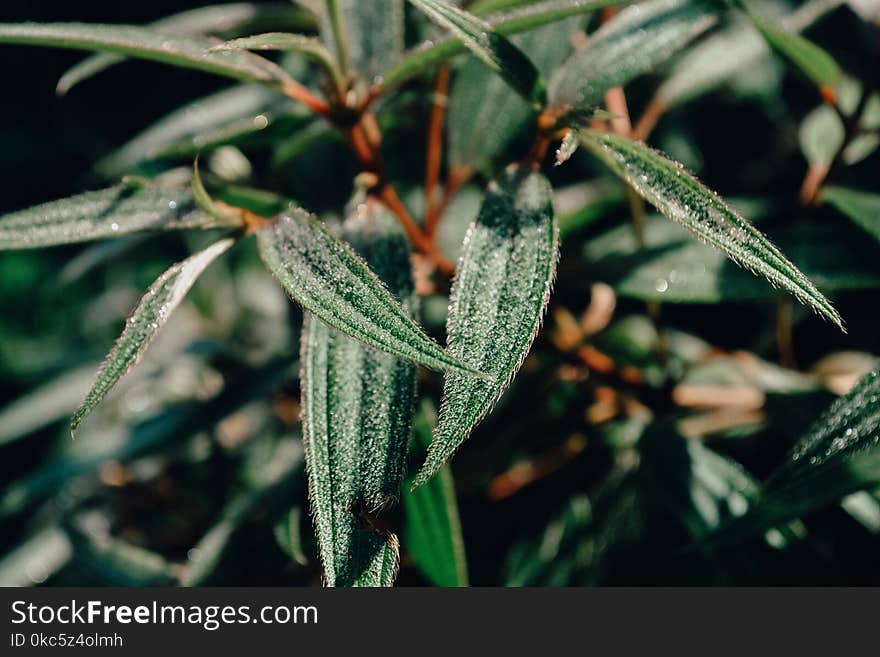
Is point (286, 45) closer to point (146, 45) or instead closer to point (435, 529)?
point (146, 45)

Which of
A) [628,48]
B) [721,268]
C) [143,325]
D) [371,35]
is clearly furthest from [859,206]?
[143,325]

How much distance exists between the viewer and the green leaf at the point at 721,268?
757mm

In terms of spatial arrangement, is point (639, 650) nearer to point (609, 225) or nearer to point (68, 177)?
point (609, 225)

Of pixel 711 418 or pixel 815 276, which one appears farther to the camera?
pixel 711 418

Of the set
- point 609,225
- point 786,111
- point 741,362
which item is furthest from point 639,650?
point 786,111

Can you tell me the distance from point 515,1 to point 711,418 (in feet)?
1.90

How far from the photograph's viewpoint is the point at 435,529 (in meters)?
0.79

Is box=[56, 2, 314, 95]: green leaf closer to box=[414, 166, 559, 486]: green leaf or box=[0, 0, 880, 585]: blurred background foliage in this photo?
box=[0, 0, 880, 585]: blurred background foliage

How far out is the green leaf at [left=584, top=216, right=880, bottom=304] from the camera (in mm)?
757

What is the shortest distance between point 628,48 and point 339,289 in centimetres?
42

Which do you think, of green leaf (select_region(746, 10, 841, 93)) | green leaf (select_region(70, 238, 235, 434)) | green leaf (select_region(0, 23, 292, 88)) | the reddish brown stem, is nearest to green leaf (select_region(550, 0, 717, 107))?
green leaf (select_region(746, 10, 841, 93))

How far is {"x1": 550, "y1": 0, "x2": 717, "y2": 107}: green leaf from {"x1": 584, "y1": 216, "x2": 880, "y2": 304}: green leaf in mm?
199

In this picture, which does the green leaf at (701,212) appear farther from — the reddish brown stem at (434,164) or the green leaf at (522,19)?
the reddish brown stem at (434,164)

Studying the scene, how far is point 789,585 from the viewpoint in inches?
31.1
